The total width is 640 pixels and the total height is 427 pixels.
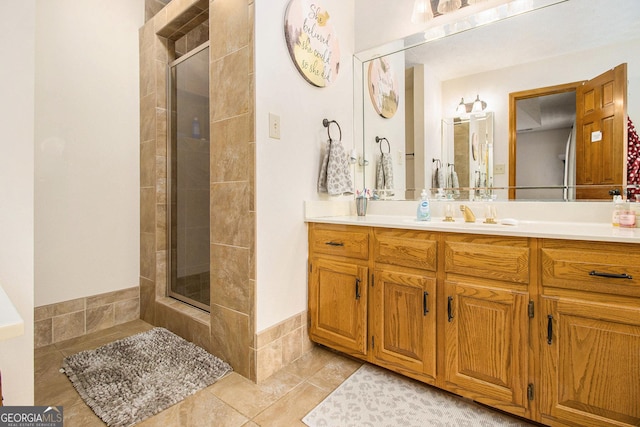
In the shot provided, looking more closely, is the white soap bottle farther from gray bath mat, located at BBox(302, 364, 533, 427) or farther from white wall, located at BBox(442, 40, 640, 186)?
gray bath mat, located at BBox(302, 364, 533, 427)

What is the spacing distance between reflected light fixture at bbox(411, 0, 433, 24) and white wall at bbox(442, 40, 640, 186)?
0.46 meters

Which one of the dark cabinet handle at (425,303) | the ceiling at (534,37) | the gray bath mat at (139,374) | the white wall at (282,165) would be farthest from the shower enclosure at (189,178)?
the ceiling at (534,37)

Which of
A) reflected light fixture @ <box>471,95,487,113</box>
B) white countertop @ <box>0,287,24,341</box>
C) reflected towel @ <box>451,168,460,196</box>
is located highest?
reflected light fixture @ <box>471,95,487,113</box>

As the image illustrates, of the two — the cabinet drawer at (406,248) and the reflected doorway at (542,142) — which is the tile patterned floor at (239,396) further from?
the reflected doorway at (542,142)

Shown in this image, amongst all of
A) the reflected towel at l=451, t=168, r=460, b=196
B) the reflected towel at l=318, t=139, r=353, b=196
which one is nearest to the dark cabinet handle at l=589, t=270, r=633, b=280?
the reflected towel at l=451, t=168, r=460, b=196

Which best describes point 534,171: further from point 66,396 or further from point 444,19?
point 66,396

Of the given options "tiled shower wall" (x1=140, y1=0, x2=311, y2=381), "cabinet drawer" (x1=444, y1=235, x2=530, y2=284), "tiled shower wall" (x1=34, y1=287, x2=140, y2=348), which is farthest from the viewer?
"tiled shower wall" (x1=34, y1=287, x2=140, y2=348)

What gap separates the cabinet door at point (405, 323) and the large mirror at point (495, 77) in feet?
2.46

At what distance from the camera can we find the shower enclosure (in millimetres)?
2029

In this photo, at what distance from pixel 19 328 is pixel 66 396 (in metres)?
1.30

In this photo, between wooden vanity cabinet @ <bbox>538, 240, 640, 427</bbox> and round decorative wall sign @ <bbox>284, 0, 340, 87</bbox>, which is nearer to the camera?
wooden vanity cabinet @ <bbox>538, 240, 640, 427</bbox>

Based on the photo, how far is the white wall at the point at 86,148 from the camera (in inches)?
77.5

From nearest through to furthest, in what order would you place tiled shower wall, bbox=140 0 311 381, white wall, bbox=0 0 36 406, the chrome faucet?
1. white wall, bbox=0 0 36 406
2. tiled shower wall, bbox=140 0 311 381
3. the chrome faucet

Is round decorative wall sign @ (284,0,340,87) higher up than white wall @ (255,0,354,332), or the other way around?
round decorative wall sign @ (284,0,340,87)
